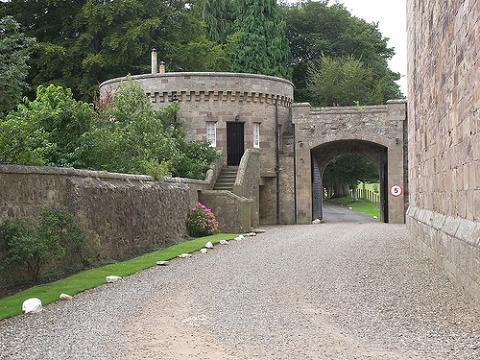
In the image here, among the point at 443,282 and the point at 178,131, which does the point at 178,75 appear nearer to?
the point at 178,131

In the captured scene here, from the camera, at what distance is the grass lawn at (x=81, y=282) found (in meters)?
9.66

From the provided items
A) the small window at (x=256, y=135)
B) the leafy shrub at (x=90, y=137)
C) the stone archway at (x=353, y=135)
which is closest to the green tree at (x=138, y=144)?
the leafy shrub at (x=90, y=137)

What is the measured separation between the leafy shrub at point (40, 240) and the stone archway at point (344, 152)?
20.8 m

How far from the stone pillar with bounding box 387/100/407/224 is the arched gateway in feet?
0.15

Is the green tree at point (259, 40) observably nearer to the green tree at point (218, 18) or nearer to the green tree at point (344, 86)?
the green tree at point (218, 18)

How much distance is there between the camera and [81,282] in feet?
38.5

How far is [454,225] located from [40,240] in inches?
272

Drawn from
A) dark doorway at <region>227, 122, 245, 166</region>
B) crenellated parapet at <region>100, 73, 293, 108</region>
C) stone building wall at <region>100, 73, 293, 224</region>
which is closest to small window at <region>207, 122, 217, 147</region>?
stone building wall at <region>100, 73, 293, 224</region>

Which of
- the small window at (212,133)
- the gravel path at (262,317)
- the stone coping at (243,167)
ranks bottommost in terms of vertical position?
the gravel path at (262,317)

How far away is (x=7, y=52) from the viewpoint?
452 inches

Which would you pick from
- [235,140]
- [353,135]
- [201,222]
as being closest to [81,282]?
[201,222]

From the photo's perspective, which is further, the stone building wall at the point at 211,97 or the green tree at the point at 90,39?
the green tree at the point at 90,39

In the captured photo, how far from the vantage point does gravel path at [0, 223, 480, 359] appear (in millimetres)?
6965

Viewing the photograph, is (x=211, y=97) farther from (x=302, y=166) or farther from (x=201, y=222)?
(x=201, y=222)
